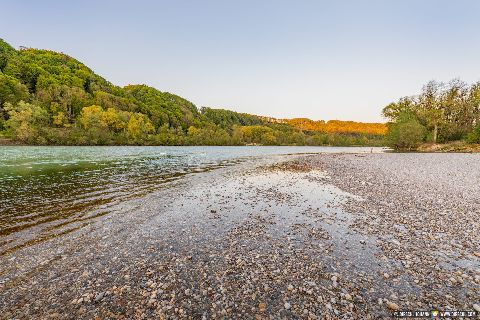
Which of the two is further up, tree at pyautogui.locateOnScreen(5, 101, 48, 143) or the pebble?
tree at pyautogui.locateOnScreen(5, 101, 48, 143)

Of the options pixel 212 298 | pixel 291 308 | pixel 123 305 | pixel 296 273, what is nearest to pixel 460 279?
pixel 296 273

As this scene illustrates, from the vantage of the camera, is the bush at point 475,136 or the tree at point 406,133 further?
the tree at point 406,133

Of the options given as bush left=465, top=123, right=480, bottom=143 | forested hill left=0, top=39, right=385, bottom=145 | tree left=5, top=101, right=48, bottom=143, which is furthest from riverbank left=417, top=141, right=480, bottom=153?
tree left=5, top=101, right=48, bottom=143

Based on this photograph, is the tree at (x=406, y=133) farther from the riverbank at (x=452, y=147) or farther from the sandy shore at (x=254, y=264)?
the sandy shore at (x=254, y=264)

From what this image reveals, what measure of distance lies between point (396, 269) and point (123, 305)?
25.0 ft

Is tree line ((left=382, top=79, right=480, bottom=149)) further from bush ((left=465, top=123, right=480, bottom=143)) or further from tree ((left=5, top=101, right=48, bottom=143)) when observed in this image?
tree ((left=5, top=101, right=48, bottom=143))

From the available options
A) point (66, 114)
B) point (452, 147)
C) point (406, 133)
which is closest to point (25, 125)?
point (66, 114)

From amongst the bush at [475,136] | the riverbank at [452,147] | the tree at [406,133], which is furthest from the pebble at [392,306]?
the tree at [406,133]

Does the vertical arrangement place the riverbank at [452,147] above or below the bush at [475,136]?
below

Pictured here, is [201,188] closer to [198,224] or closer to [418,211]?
[198,224]

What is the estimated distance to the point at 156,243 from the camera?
9.03m

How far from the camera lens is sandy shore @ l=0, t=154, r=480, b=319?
538 centimetres

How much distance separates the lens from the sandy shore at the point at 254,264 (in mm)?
5383

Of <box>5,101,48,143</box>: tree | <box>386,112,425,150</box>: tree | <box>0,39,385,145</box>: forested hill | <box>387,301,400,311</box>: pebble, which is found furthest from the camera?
<box>0,39,385,145</box>: forested hill
